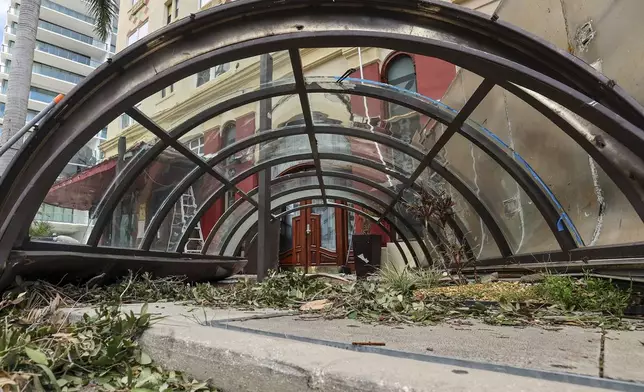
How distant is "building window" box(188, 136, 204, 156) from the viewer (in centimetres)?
595

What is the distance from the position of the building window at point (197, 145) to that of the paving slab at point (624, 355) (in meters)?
5.36

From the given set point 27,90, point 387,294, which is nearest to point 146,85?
point 387,294

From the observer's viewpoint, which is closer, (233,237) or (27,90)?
(27,90)

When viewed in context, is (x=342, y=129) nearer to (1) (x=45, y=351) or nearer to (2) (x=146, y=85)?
(2) (x=146, y=85)

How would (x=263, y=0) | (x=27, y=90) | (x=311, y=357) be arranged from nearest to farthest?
(x=311, y=357)
(x=263, y=0)
(x=27, y=90)

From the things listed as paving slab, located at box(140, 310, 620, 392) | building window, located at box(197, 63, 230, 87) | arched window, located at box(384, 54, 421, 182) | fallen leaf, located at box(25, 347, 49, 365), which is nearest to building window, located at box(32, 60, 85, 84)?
building window, located at box(197, 63, 230, 87)

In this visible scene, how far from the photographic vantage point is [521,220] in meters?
5.26

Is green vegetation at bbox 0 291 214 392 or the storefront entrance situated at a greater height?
the storefront entrance

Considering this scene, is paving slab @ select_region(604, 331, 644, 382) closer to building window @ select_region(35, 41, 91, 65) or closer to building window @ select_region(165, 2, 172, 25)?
building window @ select_region(165, 2, 172, 25)

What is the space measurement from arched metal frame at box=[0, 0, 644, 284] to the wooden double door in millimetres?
9122

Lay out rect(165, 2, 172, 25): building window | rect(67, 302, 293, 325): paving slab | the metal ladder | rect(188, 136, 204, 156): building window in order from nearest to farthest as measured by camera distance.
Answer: rect(67, 302, 293, 325): paving slab
rect(188, 136, 204, 156): building window
the metal ladder
rect(165, 2, 172, 25): building window

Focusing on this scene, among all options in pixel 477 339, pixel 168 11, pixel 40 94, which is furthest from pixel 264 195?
pixel 40 94

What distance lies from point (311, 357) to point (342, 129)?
4.57m

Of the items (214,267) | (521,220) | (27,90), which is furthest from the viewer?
(27,90)
